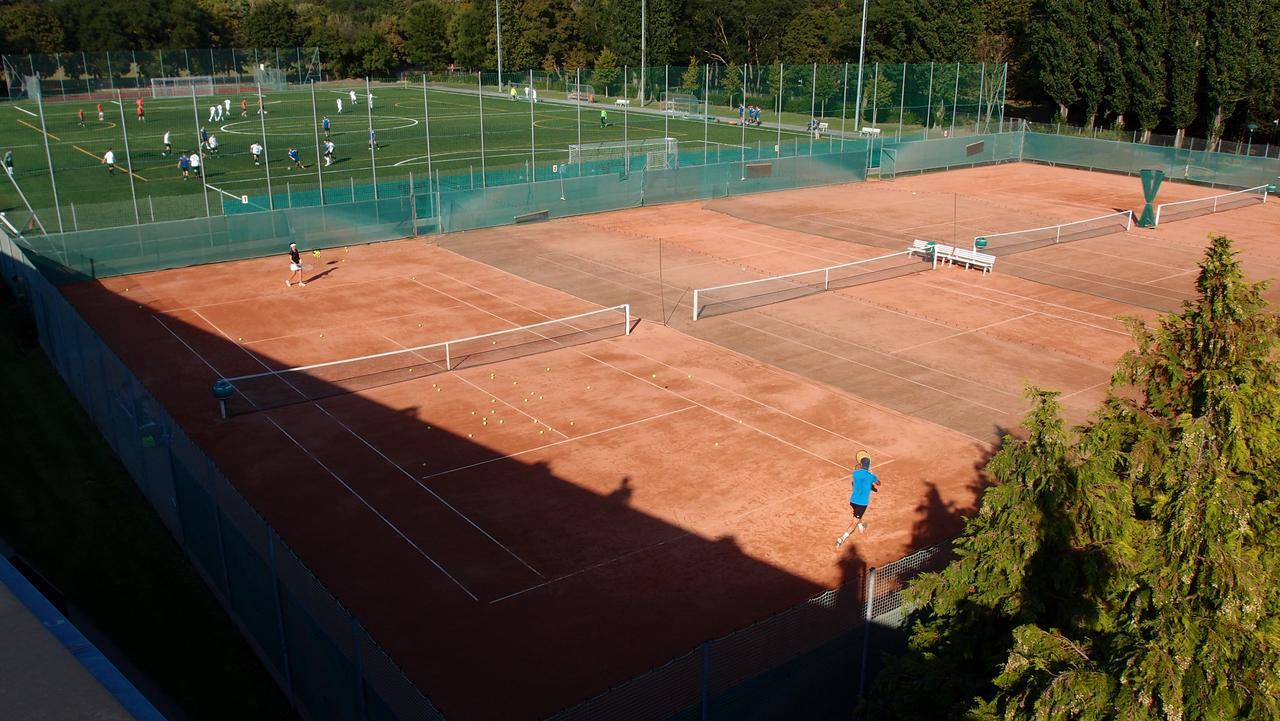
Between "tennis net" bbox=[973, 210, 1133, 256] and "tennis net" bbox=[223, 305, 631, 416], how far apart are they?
1464cm

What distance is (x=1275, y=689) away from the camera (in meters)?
7.23

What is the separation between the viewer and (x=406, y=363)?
25.4 m

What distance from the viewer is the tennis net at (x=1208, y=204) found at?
44.7m

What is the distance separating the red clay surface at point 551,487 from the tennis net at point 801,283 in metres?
3.12

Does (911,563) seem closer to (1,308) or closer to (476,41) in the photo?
(1,308)

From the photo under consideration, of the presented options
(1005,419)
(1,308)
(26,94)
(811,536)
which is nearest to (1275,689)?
(811,536)

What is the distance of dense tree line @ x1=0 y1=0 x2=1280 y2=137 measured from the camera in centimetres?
6234

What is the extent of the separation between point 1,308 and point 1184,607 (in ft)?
99.0

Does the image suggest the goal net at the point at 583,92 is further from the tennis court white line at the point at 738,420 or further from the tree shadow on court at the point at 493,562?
→ the tree shadow on court at the point at 493,562

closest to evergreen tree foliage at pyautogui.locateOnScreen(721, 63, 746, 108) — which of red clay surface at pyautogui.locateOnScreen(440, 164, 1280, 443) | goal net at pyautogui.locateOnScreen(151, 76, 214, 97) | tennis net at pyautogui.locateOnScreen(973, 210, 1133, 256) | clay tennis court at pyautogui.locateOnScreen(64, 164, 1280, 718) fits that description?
red clay surface at pyautogui.locateOnScreen(440, 164, 1280, 443)

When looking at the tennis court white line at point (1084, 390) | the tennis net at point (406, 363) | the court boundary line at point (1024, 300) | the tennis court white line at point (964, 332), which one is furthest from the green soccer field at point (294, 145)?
the tennis court white line at point (1084, 390)

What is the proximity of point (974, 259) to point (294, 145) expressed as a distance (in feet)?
133

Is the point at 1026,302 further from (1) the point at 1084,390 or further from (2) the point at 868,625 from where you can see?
(2) the point at 868,625

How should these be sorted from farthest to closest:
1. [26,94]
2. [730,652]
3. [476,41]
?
[476,41]
[26,94]
[730,652]
